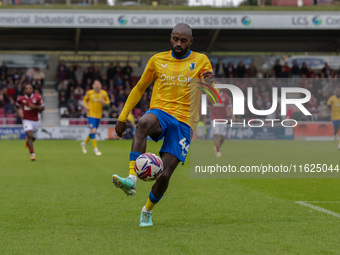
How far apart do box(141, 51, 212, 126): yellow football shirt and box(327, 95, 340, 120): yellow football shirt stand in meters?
16.6

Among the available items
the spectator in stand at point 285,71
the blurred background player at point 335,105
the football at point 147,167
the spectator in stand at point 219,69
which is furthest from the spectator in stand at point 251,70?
the football at point 147,167

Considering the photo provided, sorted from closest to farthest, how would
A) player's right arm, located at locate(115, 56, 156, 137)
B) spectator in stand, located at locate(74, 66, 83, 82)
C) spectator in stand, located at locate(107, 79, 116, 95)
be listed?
player's right arm, located at locate(115, 56, 156, 137)
spectator in stand, located at locate(107, 79, 116, 95)
spectator in stand, located at locate(74, 66, 83, 82)

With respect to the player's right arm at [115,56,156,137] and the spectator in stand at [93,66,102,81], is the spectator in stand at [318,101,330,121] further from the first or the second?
the player's right arm at [115,56,156,137]

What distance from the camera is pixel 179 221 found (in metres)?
5.66

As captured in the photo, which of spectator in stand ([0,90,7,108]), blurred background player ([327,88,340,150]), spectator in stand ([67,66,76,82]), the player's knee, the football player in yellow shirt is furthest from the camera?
spectator in stand ([67,66,76,82])

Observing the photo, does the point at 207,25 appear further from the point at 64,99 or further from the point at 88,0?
the point at 64,99

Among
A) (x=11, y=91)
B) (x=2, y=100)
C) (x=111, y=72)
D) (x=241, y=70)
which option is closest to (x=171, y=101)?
(x=2, y=100)

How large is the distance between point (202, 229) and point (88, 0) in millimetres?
24783

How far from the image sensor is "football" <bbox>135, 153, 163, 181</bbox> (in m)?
4.64

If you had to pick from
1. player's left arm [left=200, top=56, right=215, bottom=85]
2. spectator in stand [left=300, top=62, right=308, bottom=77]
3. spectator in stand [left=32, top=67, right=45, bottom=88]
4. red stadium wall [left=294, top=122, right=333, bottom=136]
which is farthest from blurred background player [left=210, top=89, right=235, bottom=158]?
spectator in stand [left=300, top=62, right=308, bottom=77]

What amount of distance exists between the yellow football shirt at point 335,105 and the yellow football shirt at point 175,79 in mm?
16594

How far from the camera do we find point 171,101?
5.38 metres

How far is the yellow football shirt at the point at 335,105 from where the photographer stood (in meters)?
20.7

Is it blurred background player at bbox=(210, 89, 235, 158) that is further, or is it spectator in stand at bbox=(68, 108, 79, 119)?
spectator in stand at bbox=(68, 108, 79, 119)
